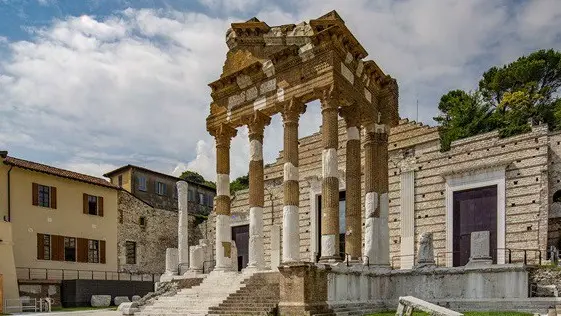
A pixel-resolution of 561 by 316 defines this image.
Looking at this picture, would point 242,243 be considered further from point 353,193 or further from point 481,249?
point 481,249

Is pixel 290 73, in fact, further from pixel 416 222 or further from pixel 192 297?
pixel 416 222

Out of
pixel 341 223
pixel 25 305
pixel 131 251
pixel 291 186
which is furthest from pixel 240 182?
pixel 291 186

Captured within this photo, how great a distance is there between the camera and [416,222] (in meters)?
25.6

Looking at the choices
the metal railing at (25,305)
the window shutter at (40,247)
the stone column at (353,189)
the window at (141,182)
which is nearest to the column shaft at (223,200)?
the stone column at (353,189)

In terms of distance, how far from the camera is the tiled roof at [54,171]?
30.4 metres

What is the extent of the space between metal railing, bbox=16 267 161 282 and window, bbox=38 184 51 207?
12.6 feet

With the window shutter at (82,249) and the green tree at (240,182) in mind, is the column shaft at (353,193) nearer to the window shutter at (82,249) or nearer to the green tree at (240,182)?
the window shutter at (82,249)

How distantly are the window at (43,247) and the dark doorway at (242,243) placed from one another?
1105cm

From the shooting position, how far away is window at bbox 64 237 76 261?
32.4m

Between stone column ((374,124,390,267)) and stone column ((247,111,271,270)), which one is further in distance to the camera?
stone column ((247,111,271,270))

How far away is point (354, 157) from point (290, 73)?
3823mm

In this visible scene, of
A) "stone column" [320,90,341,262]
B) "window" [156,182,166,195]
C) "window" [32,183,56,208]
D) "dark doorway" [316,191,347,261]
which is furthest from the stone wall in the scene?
"stone column" [320,90,341,262]

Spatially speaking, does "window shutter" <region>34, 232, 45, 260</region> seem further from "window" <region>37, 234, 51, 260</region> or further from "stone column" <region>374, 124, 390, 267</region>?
"stone column" <region>374, 124, 390, 267</region>

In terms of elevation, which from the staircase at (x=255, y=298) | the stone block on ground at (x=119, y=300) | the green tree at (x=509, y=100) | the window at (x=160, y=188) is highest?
the green tree at (x=509, y=100)
